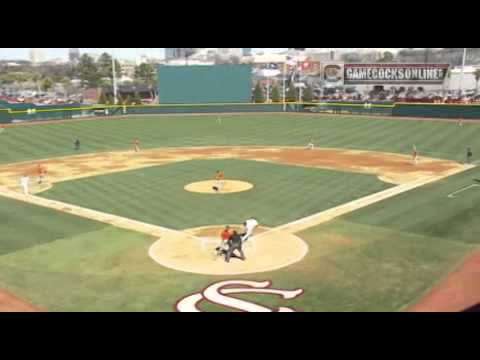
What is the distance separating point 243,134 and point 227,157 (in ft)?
58.8

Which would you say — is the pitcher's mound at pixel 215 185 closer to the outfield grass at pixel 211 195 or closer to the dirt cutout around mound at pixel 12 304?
the outfield grass at pixel 211 195

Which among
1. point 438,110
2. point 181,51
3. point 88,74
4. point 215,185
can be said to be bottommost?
point 215,185

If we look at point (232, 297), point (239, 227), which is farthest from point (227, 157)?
point (232, 297)

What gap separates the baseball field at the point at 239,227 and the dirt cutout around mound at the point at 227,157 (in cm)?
19

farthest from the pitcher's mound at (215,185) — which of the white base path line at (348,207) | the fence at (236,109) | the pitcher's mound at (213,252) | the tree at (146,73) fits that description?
the tree at (146,73)

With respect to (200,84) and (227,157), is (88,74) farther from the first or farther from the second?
(227,157)

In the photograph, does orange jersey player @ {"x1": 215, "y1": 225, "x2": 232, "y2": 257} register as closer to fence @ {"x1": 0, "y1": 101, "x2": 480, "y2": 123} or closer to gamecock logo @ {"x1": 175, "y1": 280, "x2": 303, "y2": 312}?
gamecock logo @ {"x1": 175, "y1": 280, "x2": 303, "y2": 312}

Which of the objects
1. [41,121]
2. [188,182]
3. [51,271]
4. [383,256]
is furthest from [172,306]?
[41,121]

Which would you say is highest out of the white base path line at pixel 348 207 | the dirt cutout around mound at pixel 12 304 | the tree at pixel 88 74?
the tree at pixel 88 74

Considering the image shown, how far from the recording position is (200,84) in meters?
86.5

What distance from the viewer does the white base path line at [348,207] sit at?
2197cm

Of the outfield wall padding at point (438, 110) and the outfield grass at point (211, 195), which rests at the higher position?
the outfield wall padding at point (438, 110)

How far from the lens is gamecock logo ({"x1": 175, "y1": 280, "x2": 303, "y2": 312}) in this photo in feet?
45.6

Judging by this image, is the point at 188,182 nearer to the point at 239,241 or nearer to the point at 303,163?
the point at 303,163
